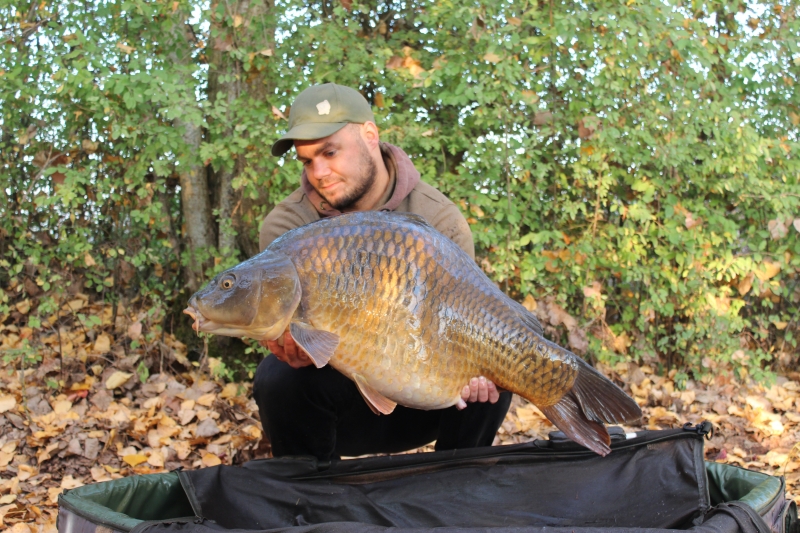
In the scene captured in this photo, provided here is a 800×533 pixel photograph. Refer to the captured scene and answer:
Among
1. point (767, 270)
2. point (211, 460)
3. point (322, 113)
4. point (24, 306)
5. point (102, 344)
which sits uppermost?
point (322, 113)

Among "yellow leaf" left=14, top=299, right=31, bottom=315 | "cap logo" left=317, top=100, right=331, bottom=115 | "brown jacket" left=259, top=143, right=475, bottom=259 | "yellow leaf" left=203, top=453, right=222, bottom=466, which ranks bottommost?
"yellow leaf" left=203, top=453, right=222, bottom=466

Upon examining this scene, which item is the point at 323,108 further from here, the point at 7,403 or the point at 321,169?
the point at 7,403

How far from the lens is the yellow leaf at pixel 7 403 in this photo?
9.37 feet

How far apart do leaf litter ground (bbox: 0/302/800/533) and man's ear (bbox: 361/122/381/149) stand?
3.78 feet

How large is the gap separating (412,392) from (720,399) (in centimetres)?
253

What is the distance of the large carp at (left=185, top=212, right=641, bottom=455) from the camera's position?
1.50m

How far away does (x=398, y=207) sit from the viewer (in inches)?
84.7

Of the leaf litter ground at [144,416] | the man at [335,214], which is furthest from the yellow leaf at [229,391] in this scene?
the man at [335,214]

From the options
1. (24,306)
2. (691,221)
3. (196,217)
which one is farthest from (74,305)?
(691,221)

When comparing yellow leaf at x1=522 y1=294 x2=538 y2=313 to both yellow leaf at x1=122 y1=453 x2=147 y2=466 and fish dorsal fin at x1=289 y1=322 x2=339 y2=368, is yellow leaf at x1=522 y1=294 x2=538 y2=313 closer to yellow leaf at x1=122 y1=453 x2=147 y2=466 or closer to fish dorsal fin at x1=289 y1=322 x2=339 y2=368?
yellow leaf at x1=122 y1=453 x2=147 y2=466

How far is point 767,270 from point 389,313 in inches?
110

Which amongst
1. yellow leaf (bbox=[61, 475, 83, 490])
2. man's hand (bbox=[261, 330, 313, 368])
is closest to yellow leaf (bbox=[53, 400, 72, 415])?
yellow leaf (bbox=[61, 475, 83, 490])

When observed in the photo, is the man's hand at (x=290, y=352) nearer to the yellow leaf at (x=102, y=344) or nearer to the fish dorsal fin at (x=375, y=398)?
the fish dorsal fin at (x=375, y=398)

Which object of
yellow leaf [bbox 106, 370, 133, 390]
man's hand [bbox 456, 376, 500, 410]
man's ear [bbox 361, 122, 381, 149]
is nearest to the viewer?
man's hand [bbox 456, 376, 500, 410]
